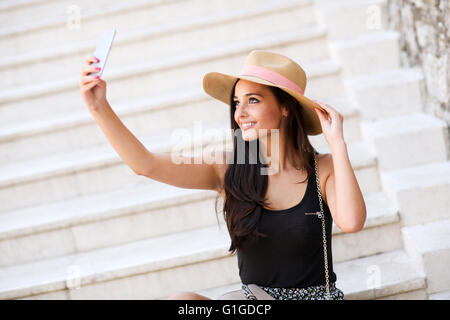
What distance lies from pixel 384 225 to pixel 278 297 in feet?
2.64

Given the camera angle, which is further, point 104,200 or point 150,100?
point 150,100

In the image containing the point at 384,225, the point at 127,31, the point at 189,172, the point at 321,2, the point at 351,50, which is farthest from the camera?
the point at 127,31

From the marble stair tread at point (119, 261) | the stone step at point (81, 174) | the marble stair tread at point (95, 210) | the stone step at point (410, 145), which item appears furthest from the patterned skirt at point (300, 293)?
the stone step at point (81, 174)

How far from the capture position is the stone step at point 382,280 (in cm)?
220

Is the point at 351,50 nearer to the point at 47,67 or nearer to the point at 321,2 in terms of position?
the point at 321,2

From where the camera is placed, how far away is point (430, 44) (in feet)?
8.46

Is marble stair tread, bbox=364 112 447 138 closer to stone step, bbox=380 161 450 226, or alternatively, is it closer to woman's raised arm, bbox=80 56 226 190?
stone step, bbox=380 161 450 226

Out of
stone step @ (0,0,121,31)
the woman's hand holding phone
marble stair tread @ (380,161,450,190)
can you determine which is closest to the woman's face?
the woman's hand holding phone

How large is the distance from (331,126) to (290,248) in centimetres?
48

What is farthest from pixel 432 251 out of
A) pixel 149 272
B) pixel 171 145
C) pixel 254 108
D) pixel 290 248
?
pixel 171 145

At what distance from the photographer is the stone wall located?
2424 mm

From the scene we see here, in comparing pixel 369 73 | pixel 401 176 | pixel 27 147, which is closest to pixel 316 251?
pixel 401 176

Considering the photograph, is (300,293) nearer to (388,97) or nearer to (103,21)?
(388,97)

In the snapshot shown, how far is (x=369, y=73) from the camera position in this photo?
2994 mm
